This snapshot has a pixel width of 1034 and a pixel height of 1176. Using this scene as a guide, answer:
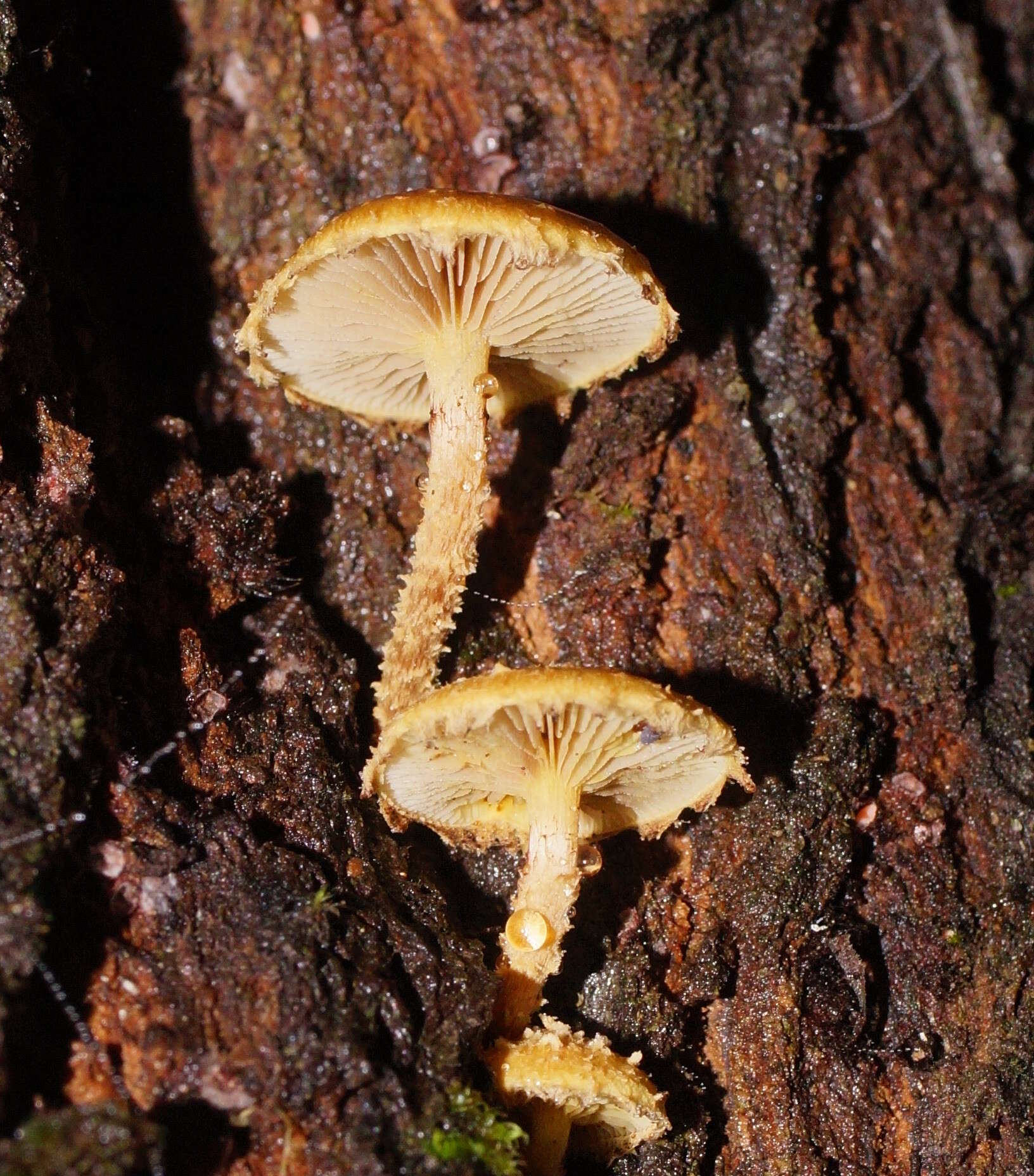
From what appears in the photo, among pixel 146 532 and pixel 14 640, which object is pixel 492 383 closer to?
pixel 146 532

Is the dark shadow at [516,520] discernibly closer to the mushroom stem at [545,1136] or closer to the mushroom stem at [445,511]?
the mushroom stem at [445,511]

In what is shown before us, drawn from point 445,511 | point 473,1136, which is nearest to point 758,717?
point 445,511

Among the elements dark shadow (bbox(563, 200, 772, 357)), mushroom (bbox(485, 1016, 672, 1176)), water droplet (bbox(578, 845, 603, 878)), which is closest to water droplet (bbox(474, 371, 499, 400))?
dark shadow (bbox(563, 200, 772, 357))

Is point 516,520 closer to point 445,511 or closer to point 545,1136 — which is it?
point 445,511

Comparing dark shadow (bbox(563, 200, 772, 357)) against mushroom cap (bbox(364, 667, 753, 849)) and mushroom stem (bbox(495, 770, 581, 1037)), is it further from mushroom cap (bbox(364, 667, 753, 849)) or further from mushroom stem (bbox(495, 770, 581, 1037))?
mushroom stem (bbox(495, 770, 581, 1037))

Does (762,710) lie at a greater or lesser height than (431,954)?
greater

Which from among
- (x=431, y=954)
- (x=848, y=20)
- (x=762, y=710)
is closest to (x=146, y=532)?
(x=431, y=954)
